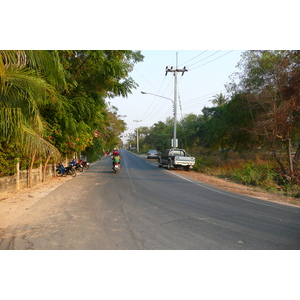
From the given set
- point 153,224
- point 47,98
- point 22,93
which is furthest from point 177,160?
point 153,224

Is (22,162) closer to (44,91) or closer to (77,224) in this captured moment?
(44,91)

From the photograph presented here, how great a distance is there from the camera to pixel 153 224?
5.86 metres

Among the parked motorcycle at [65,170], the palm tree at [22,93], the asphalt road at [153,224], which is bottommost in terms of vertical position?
the asphalt road at [153,224]

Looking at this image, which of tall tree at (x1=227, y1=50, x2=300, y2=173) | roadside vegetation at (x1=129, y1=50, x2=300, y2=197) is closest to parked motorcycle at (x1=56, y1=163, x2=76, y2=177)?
roadside vegetation at (x1=129, y1=50, x2=300, y2=197)

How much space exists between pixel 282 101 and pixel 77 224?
15.1 m

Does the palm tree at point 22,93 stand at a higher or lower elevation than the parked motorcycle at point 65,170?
higher

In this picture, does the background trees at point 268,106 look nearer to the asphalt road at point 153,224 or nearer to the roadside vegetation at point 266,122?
the roadside vegetation at point 266,122

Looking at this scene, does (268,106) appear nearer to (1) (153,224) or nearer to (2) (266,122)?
(2) (266,122)

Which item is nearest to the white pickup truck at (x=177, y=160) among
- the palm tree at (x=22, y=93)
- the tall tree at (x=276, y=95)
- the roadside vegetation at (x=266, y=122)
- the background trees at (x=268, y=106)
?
the roadside vegetation at (x=266, y=122)

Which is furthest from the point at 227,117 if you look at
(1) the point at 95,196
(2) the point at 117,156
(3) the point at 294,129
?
(1) the point at 95,196

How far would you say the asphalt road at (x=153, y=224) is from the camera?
184 inches

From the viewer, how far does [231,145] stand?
2434 centimetres

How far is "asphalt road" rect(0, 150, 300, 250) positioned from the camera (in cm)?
467

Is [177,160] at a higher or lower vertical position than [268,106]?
lower
